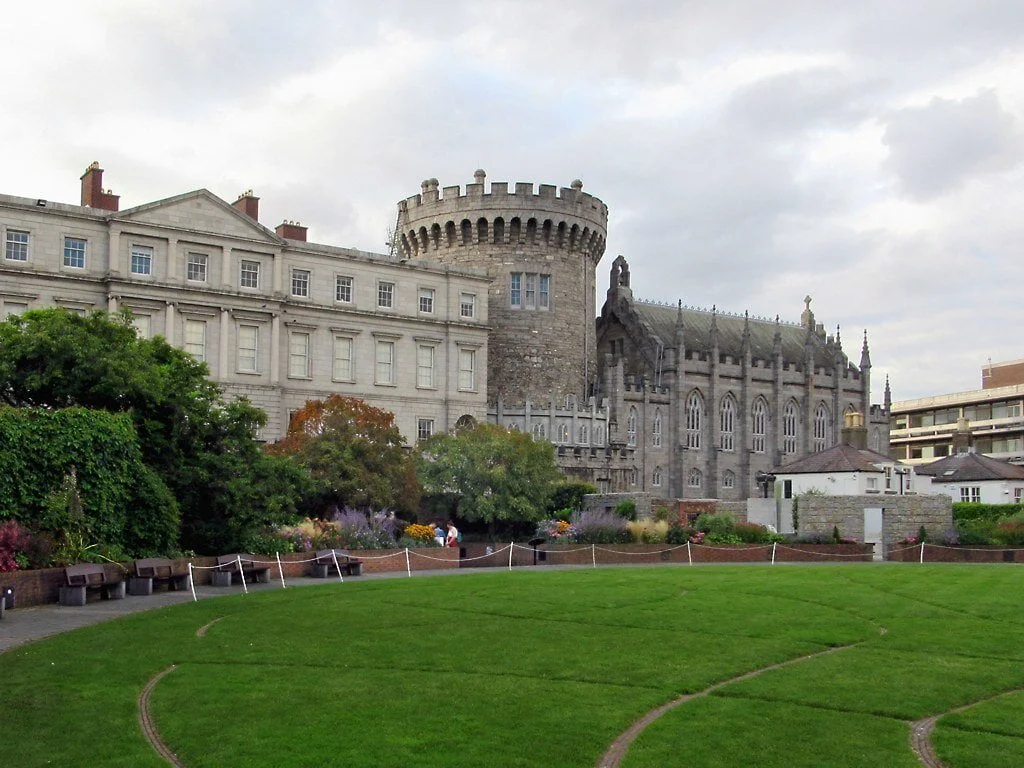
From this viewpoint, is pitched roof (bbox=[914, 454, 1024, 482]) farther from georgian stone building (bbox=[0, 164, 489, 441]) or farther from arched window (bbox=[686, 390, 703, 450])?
georgian stone building (bbox=[0, 164, 489, 441])

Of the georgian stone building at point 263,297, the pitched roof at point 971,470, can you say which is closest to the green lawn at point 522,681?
the georgian stone building at point 263,297

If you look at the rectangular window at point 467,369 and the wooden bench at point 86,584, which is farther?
the rectangular window at point 467,369

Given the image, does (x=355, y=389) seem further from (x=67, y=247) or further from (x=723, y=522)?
(x=723, y=522)

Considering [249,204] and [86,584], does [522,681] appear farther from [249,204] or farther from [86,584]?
[249,204]

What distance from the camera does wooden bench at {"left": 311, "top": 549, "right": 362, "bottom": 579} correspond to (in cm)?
3359

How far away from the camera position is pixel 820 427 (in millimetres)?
86688

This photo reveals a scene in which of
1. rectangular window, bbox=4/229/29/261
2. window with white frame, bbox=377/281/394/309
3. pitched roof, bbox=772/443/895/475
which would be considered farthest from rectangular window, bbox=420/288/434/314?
pitched roof, bbox=772/443/895/475

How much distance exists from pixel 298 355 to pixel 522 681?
149ft

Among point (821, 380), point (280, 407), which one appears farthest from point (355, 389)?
point (821, 380)

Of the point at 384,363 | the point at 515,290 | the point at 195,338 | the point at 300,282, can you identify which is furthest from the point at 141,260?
the point at 515,290

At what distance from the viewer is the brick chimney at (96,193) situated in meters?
55.4

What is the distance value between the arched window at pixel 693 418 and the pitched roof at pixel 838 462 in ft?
76.2

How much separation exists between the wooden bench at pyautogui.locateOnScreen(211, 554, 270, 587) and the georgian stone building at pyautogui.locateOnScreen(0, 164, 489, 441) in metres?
23.2

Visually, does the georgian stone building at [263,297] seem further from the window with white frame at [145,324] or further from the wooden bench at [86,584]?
the wooden bench at [86,584]
